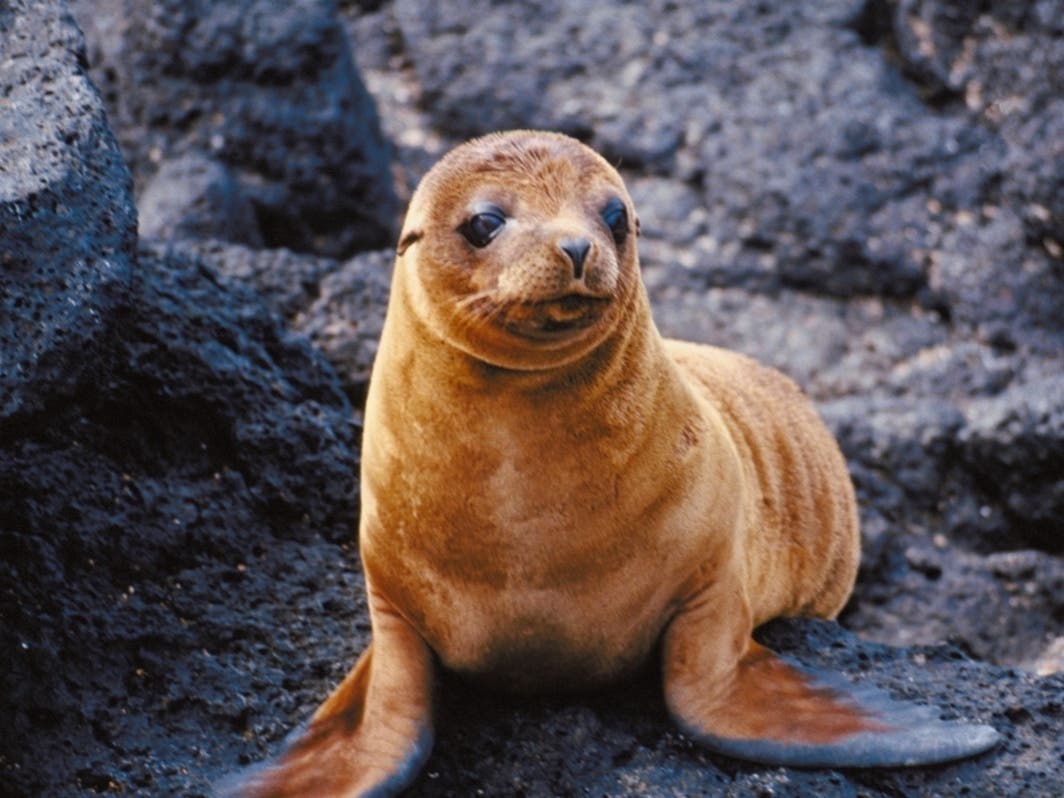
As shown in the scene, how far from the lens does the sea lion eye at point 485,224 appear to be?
393 cm

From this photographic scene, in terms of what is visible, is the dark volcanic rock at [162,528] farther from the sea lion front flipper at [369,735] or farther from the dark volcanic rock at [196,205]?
the dark volcanic rock at [196,205]

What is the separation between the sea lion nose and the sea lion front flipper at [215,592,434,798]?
3.86 feet

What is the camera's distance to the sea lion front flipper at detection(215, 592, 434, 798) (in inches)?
159

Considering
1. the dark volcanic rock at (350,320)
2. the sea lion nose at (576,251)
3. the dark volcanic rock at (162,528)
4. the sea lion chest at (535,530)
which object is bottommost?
the dark volcanic rock at (350,320)

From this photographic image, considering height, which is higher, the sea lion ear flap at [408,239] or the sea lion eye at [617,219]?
the sea lion eye at [617,219]

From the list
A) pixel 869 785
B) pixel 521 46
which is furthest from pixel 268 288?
pixel 521 46

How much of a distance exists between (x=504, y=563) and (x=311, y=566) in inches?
44.1

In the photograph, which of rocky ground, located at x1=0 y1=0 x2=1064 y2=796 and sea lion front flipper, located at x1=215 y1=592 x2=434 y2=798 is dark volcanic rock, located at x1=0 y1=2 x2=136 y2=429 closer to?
rocky ground, located at x1=0 y1=0 x2=1064 y2=796

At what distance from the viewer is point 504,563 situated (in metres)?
4.11

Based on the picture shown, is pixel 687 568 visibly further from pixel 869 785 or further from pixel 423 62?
pixel 423 62

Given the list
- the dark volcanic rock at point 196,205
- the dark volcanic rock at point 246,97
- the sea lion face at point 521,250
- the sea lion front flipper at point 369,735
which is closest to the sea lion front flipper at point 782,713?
the sea lion front flipper at point 369,735

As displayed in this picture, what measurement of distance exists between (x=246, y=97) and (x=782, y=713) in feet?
17.5

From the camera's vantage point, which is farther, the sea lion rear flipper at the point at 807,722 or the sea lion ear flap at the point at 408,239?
the sea lion ear flap at the point at 408,239

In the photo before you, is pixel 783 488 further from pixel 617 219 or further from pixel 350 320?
pixel 350 320
